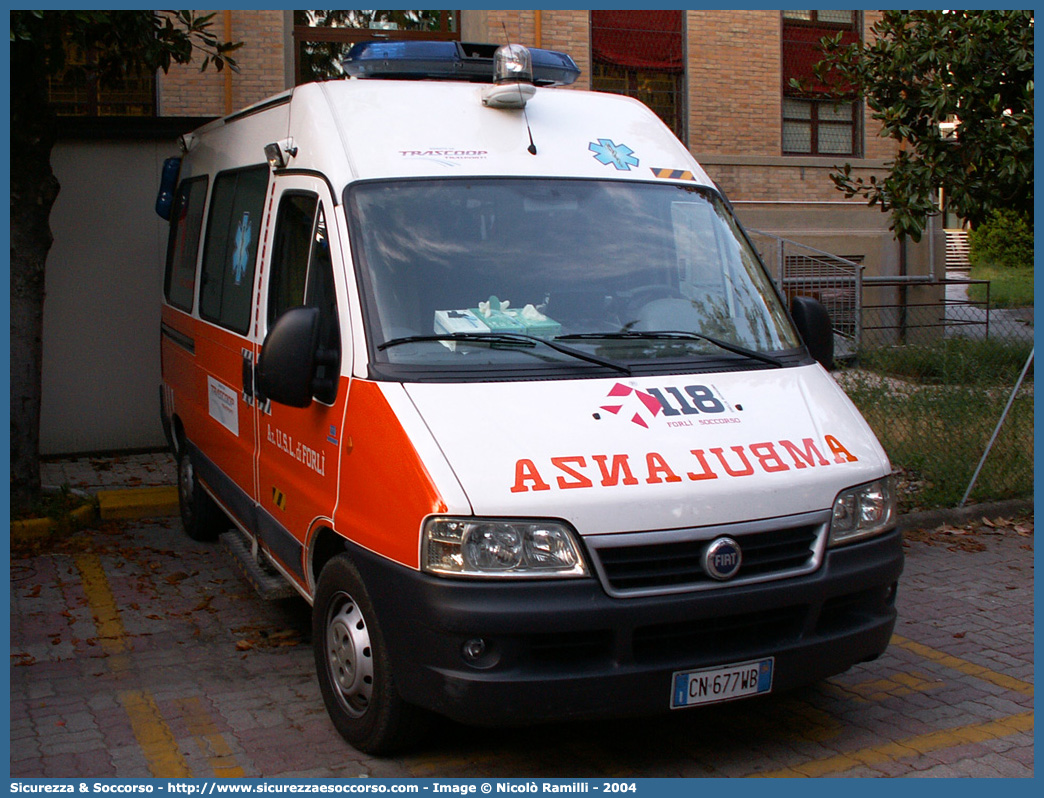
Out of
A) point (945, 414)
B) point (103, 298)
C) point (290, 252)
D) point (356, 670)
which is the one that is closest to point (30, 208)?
point (103, 298)

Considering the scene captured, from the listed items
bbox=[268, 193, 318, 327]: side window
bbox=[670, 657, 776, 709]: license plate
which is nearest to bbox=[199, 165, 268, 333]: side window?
bbox=[268, 193, 318, 327]: side window

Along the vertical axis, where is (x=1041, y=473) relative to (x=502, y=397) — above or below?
below

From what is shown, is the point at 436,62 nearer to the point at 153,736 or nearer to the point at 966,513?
the point at 153,736

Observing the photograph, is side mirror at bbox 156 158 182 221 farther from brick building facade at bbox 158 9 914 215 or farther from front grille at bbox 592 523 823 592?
front grille at bbox 592 523 823 592

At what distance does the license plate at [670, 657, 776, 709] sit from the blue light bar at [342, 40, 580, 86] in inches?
124

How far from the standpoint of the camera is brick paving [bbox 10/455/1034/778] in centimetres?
431

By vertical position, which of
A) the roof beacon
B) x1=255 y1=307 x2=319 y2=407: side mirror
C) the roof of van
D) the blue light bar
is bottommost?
x1=255 y1=307 x2=319 y2=407: side mirror

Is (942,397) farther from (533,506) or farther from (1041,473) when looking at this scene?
(533,506)

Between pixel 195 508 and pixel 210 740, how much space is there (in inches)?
125

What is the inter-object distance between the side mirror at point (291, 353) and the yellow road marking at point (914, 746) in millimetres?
2348

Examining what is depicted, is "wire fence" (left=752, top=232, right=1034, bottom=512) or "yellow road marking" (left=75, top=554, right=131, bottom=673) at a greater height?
"wire fence" (left=752, top=232, right=1034, bottom=512)

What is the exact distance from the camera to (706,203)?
527cm

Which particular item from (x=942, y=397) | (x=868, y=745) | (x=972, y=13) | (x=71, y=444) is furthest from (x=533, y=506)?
(x=972, y=13)

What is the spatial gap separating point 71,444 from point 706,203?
7.06 m
